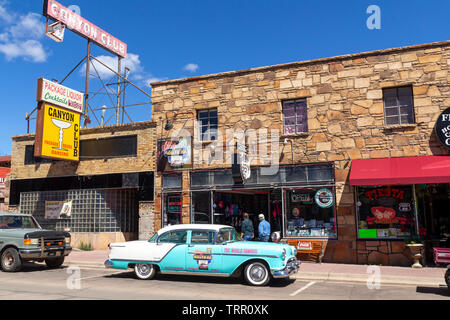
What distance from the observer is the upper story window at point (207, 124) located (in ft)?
53.9

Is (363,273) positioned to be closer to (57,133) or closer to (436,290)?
(436,290)

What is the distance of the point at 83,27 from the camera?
22.4 metres

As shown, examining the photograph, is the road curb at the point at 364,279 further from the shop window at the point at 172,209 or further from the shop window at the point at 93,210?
the shop window at the point at 93,210

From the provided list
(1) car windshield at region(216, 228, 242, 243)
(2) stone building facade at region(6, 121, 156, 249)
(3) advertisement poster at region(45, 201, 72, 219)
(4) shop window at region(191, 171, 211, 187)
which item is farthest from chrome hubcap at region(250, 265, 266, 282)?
(3) advertisement poster at region(45, 201, 72, 219)

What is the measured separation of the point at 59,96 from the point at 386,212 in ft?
46.9

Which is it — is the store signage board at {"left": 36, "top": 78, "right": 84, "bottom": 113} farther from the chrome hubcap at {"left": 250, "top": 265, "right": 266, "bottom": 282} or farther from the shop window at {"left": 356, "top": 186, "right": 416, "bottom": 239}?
A: the shop window at {"left": 356, "top": 186, "right": 416, "bottom": 239}

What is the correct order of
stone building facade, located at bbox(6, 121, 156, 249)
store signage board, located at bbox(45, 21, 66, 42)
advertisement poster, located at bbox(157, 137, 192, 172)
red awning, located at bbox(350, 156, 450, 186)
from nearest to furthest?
red awning, located at bbox(350, 156, 450, 186) < advertisement poster, located at bbox(157, 137, 192, 172) < stone building facade, located at bbox(6, 121, 156, 249) < store signage board, located at bbox(45, 21, 66, 42)

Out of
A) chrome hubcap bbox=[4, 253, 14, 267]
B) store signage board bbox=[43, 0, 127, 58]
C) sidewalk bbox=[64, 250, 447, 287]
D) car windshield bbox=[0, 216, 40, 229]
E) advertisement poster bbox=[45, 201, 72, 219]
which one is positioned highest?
store signage board bbox=[43, 0, 127, 58]

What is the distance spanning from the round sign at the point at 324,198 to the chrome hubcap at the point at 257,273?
18.0 feet

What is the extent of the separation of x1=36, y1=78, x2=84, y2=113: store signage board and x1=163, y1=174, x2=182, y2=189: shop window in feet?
18.8

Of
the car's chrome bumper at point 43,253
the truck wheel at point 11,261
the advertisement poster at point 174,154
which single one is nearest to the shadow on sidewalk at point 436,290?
the advertisement poster at point 174,154

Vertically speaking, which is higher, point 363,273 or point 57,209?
point 57,209

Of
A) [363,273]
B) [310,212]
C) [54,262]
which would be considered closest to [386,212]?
[310,212]

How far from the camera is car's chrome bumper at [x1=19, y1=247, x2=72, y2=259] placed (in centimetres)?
1176
